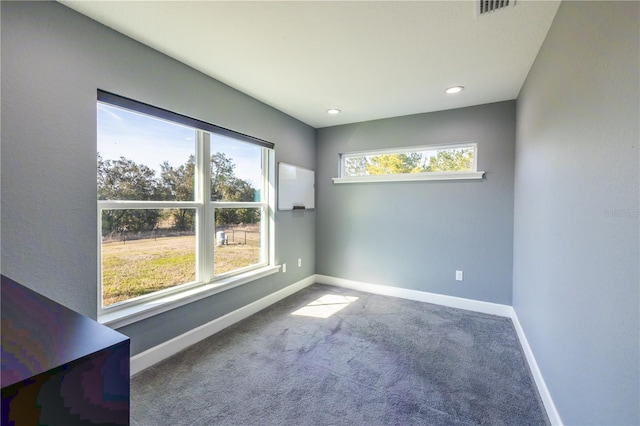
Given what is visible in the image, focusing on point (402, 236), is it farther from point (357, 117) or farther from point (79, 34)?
point (79, 34)

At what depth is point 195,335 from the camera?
249 cm

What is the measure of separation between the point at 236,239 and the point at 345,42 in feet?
7.11

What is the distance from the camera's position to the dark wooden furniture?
478 millimetres

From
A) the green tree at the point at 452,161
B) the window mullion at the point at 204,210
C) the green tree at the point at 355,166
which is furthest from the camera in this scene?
the green tree at the point at 355,166

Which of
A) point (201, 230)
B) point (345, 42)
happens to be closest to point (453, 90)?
point (345, 42)

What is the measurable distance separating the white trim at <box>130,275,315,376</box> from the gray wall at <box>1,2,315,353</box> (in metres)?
0.07

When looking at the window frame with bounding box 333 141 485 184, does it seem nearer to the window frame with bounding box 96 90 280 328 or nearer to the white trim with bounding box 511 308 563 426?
the window frame with bounding box 96 90 280 328

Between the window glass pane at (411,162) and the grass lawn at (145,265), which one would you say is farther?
the window glass pane at (411,162)

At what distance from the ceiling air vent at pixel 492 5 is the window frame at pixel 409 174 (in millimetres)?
1841

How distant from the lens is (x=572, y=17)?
1439 millimetres

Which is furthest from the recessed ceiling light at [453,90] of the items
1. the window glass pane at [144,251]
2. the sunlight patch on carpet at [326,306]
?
the window glass pane at [144,251]

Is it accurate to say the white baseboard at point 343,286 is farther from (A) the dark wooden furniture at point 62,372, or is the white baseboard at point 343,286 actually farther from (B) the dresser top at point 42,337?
(A) the dark wooden furniture at point 62,372

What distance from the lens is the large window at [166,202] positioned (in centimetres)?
200

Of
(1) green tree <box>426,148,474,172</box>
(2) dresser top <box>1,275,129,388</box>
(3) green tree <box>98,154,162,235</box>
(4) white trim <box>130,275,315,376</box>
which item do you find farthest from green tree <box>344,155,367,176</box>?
(2) dresser top <box>1,275,129,388</box>
